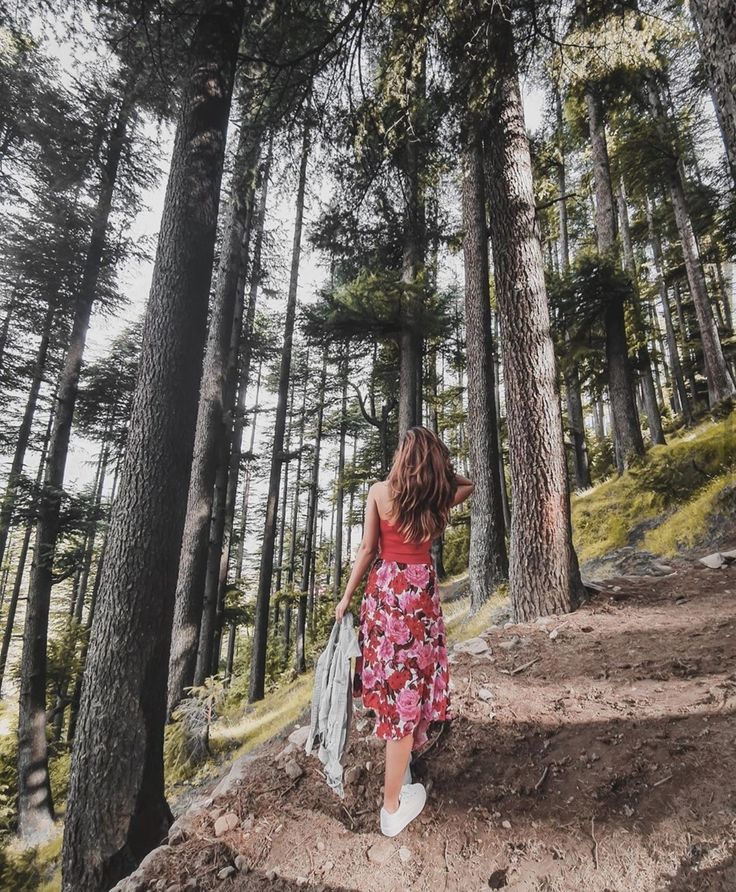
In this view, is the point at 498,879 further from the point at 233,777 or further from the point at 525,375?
the point at 525,375

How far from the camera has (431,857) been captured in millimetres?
2262

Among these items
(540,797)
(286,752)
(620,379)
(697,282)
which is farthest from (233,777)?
(697,282)

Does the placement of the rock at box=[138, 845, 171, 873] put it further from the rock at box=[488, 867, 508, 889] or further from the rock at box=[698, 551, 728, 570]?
the rock at box=[698, 551, 728, 570]

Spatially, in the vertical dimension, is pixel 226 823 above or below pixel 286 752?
below

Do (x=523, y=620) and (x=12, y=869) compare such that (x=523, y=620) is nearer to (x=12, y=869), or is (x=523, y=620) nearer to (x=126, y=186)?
(x=12, y=869)

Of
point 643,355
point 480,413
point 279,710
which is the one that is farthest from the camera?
point 643,355

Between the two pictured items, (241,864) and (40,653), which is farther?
(40,653)

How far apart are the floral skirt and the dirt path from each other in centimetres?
54

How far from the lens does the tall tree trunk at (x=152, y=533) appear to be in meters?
3.21

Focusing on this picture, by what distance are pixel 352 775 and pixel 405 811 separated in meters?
0.58

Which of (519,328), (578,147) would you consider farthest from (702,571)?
(578,147)

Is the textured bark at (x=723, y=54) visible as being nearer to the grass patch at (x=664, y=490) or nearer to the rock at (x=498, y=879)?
the rock at (x=498, y=879)

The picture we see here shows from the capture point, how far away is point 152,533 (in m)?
3.68

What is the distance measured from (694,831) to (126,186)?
50.0ft
